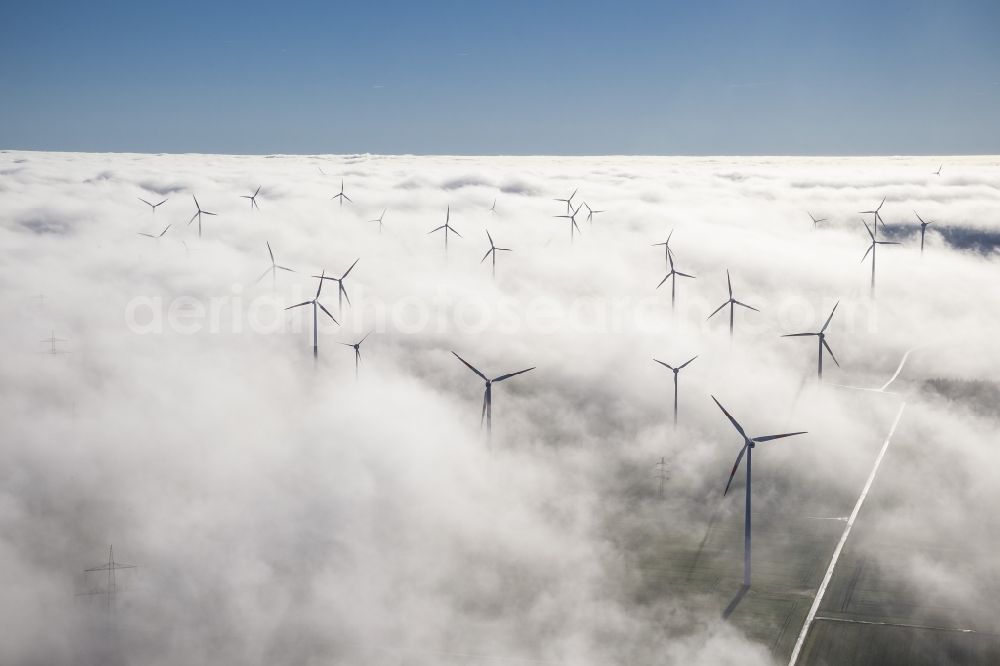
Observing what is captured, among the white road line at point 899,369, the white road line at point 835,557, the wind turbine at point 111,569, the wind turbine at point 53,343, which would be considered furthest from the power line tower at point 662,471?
the wind turbine at point 53,343

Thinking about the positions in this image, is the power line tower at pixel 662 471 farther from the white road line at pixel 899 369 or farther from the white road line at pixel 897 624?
the white road line at pixel 899 369

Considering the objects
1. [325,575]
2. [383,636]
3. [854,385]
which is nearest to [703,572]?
[383,636]

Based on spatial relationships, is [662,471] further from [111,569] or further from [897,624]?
[111,569]

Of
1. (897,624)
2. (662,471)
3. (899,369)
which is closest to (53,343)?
(662,471)

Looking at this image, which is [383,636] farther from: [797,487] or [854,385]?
[854,385]

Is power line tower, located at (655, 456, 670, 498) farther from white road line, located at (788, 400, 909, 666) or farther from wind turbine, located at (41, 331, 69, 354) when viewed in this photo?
wind turbine, located at (41, 331, 69, 354)

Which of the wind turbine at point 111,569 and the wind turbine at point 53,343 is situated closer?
the wind turbine at point 111,569
